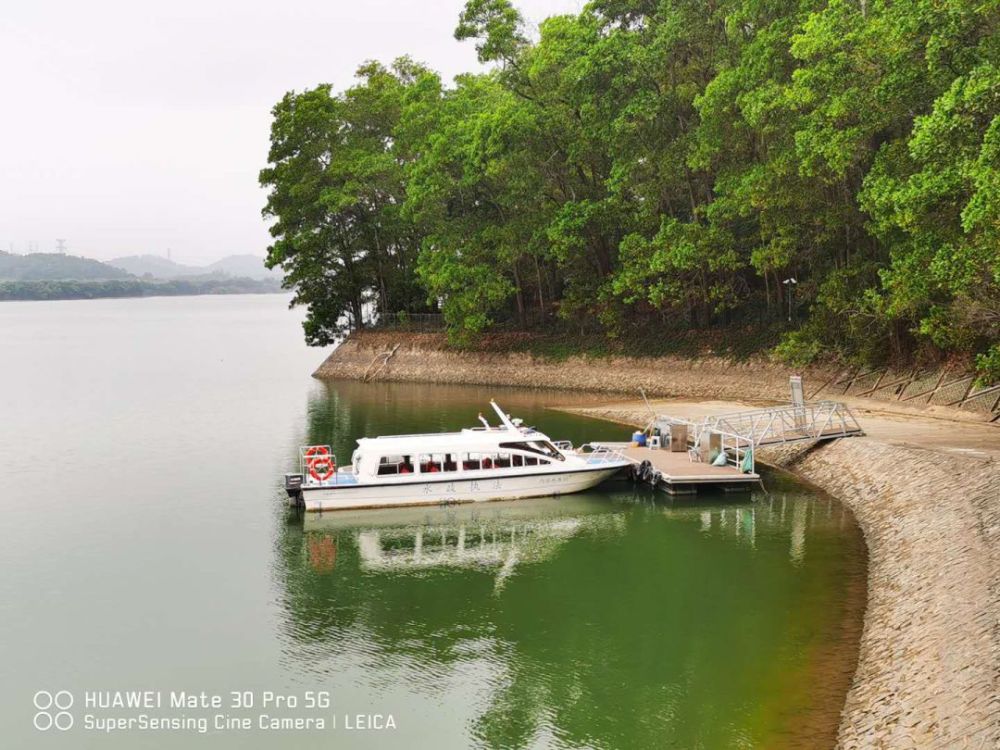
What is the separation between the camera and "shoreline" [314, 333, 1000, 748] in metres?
13.1

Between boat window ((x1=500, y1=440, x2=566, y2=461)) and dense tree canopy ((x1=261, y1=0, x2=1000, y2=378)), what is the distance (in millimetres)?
14223

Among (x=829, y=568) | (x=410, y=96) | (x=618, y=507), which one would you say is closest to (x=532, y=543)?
(x=618, y=507)

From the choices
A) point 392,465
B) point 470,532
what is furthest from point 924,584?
point 392,465

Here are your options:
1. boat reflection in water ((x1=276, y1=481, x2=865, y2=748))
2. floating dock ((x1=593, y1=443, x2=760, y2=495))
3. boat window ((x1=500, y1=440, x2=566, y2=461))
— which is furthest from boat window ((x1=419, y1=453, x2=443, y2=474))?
floating dock ((x1=593, y1=443, x2=760, y2=495))

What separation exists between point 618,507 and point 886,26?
20.1 m

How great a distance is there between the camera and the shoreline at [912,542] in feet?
42.8

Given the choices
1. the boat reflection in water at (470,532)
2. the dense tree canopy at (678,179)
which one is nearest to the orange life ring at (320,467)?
the boat reflection in water at (470,532)

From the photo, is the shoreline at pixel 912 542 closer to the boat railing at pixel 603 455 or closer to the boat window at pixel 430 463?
the boat railing at pixel 603 455

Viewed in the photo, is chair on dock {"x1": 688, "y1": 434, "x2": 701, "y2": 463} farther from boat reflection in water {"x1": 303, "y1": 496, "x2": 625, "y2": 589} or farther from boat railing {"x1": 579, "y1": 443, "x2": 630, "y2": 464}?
boat reflection in water {"x1": 303, "y1": 496, "x2": 625, "y2": 589}

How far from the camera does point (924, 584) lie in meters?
18.0

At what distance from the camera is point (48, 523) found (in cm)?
2777
